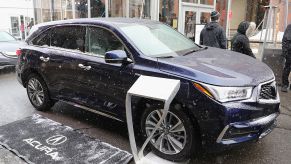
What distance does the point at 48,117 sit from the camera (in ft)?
17.6

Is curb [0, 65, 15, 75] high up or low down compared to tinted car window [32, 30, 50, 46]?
down

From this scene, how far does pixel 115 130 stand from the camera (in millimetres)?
4727

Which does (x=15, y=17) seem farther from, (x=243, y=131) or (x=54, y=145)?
(x=243, y=131)

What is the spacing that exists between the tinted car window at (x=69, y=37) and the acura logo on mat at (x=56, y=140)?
1363 mm

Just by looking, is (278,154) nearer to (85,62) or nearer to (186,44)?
(186,44)

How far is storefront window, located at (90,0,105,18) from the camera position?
41.3 ft

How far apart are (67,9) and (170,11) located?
16.9 feet

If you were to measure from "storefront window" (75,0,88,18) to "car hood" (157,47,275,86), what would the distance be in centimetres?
974

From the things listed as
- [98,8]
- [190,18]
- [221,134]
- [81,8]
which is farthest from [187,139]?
[81,8]

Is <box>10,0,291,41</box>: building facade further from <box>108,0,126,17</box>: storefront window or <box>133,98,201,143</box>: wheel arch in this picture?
<box>133,98,201,143</box>: wheel arch

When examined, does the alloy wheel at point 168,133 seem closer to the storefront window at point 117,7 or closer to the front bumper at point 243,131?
the front bumper at point 243,131

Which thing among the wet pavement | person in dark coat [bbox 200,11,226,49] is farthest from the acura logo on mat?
person in dark coat [bbox 200,11,226,49]

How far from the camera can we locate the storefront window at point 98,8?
12594mm

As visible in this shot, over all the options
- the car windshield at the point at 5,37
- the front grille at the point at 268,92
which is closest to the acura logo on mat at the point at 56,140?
the front grille at the point at 268,92
